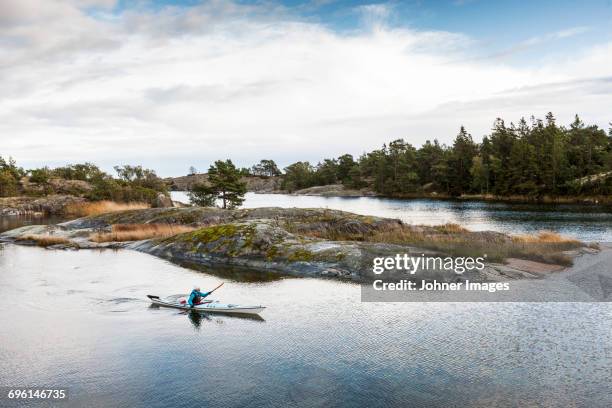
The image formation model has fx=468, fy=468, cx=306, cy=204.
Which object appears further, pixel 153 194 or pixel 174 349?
pixel 153 194

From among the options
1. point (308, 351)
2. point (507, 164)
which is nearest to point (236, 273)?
point (308, 351)

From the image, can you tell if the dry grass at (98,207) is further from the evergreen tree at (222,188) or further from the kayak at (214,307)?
the kayak at (214,307)

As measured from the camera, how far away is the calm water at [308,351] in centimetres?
1426

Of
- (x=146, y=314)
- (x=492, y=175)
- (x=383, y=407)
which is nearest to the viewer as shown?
(x=383, y=407)

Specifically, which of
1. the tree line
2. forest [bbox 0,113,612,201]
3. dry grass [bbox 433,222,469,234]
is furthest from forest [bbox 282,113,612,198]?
the tree line

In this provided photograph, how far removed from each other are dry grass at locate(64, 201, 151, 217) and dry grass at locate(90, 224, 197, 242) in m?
8.61

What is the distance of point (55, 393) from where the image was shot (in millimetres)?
14414

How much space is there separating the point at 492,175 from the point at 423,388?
132 meters

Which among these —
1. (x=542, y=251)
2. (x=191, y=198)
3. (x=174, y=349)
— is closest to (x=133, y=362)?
(x=174, y=349)

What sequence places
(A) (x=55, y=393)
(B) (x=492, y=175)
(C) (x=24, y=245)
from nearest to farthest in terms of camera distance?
(A) (x=55, y=393), (C) (x=24, y=245), (B) (x=492, y=175)

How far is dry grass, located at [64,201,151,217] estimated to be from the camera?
227 ft

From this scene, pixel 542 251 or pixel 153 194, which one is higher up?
pixel 153 194

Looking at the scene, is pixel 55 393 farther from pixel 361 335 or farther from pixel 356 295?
pixel 356 295

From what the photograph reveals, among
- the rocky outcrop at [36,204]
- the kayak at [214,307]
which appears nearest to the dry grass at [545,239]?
the kayak at [214,307]
